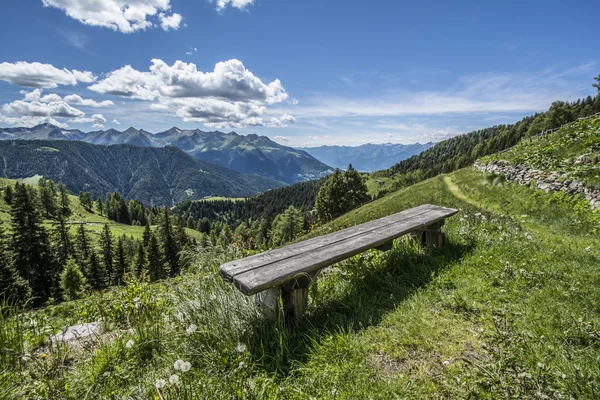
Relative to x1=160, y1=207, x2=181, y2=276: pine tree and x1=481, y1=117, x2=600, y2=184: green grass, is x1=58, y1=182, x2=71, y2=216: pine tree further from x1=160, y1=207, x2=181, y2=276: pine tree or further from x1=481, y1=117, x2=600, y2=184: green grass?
x1=481, y1=117, x2=600, y2=184: green grass

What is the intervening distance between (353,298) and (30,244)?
48099 mm

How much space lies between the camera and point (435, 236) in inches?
240

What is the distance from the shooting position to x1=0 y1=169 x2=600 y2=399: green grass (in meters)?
2.45

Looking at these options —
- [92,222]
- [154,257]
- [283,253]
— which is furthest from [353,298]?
[92,222]

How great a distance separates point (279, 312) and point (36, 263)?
49.0 m

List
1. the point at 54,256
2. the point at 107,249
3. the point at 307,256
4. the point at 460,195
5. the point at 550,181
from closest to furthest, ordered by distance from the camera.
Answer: the point at 307,256
the point at 550,181
the point at 460,195
the point at 54,256
the point at 107,249

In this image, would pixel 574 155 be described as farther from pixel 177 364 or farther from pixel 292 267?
pixel 177 364

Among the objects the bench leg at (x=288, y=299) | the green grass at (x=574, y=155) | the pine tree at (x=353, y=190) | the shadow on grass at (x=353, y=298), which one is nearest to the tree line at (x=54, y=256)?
the pine tree at (x=353, y=190)

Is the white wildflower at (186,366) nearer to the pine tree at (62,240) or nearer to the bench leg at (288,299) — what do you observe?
the bench leg at (288,299)

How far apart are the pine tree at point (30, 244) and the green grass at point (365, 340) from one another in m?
44.7

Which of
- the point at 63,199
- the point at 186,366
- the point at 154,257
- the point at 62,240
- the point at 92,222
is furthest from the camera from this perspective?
the point at 63,199

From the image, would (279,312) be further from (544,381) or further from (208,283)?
(544,381)

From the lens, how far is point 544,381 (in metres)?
2.35

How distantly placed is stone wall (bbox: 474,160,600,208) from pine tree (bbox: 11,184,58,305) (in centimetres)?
4942
